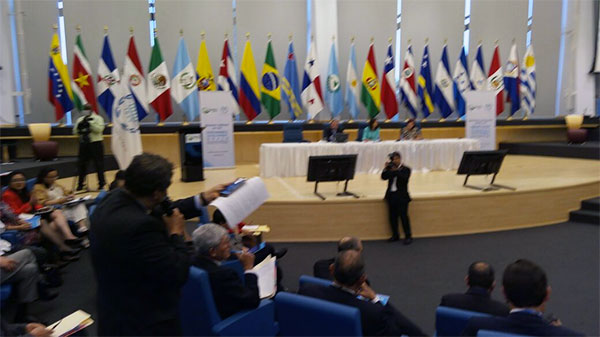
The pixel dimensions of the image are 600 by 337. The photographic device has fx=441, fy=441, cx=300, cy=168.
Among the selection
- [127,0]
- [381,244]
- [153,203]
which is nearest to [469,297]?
[153,203]

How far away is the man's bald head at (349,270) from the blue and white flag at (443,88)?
10.8 metres

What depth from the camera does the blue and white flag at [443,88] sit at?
12.2 metres

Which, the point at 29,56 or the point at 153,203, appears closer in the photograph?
the point at 153,203

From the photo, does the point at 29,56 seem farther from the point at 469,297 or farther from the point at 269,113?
the point at 469,297

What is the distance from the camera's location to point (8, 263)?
3.24 meters

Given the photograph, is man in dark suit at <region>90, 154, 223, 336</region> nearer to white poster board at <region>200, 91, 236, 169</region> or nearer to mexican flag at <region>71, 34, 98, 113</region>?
white poster board at <region>200, 91, 236, 169</region>

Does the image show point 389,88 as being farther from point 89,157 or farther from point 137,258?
point 137,258

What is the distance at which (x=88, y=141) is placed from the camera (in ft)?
23.9

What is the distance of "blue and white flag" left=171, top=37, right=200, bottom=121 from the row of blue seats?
28.2 feet

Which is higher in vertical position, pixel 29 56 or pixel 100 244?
pixel 29 56

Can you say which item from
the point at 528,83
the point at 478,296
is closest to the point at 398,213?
the point at 478,296

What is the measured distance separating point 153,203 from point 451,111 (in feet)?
38.6

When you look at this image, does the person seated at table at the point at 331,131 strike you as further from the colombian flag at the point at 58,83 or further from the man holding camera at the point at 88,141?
the colombian flag at the point at 58,83

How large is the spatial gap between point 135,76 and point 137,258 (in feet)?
31.7
